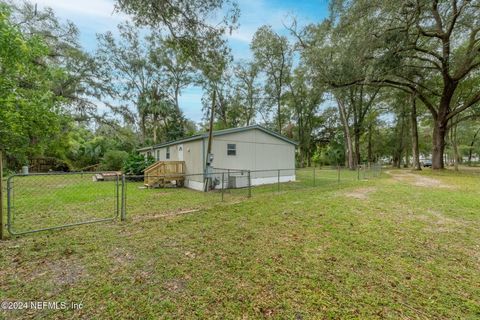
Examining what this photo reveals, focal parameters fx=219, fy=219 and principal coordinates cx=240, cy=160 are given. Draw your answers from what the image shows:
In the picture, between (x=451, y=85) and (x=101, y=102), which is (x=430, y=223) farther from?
(x=101, y=102)

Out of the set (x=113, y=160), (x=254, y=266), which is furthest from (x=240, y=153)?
(x=113, y=160)

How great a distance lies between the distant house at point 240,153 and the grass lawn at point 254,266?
5179 millimetres

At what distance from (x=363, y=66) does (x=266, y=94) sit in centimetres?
1628

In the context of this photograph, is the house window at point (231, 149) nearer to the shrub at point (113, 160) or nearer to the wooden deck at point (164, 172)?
the wooden deck at point (164, 172)

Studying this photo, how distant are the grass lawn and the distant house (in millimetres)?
5179

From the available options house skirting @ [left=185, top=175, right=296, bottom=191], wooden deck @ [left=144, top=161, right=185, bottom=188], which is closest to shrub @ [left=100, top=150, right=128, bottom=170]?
wooden deck @ [left=144, top=161, right=185, bottom=188]

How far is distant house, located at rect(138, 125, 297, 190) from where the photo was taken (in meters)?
10.4

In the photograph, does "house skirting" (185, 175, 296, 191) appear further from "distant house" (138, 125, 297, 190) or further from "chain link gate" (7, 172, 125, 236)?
"chain link gate" (7, 172, 125, 236)

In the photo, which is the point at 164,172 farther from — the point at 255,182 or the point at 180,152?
the point at 255,182

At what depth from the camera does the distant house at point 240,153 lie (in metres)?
10.4

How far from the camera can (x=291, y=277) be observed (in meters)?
2.70

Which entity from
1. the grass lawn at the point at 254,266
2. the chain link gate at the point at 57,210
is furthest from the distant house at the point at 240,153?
the grass lawn at the point at 254,266

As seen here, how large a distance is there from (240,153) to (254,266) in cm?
854

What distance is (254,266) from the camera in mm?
2965
